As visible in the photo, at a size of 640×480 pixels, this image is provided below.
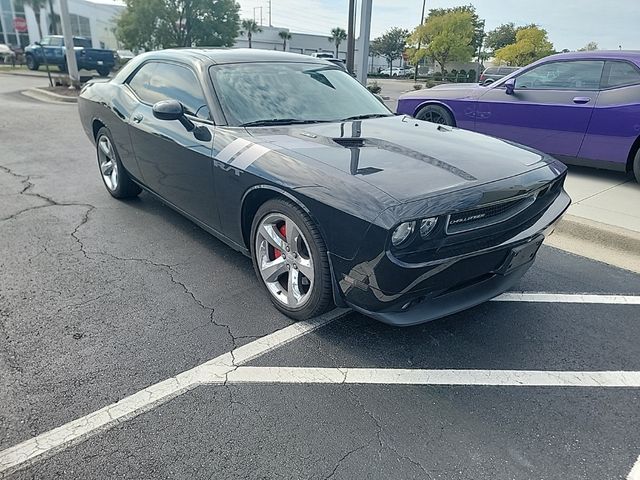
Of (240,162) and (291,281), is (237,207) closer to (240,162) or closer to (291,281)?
(240,162)

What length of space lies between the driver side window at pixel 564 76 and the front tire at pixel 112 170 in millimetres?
5222

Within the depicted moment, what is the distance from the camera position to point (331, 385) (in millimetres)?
2365

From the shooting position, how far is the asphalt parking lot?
1.94 m

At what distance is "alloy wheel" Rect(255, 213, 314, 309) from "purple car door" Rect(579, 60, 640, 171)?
4.70m

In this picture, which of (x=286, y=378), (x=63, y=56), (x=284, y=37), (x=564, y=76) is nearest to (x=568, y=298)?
(x=286, y=378)

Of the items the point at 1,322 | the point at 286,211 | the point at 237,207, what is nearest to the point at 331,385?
the point at 286,211

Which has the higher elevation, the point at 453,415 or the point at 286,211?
the point at 286,211

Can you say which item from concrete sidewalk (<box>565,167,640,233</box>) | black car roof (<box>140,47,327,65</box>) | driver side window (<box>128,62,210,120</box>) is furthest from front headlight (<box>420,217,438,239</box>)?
concrete sidewalk (<box>565,167,640,233</box>)

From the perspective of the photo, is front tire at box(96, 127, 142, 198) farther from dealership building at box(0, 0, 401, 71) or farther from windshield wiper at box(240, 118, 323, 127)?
dealership building at box(0, 0, 401, 71)

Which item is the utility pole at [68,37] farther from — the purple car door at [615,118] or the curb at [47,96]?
the purple car door at [615,118]

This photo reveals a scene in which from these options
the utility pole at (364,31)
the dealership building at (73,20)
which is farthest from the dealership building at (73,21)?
the utility pole at (364,31)

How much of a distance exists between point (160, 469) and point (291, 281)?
1271mm

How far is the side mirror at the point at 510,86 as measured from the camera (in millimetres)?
6383

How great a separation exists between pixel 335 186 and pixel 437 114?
537cm
